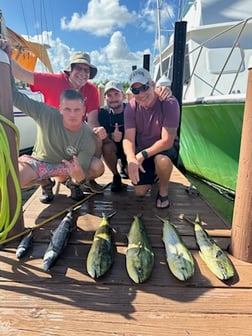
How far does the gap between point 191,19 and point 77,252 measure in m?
7.27

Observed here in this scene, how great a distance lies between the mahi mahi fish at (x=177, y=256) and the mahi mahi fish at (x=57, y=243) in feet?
2.30

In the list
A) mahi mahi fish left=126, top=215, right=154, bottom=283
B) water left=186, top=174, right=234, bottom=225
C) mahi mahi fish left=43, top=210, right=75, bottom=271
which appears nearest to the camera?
mahi mahi fish left=126, top=215, right=154, bottom=283

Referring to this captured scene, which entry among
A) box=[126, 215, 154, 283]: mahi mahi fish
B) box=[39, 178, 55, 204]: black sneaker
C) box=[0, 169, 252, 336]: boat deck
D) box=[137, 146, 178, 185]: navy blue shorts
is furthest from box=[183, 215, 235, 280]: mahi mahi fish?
box=[39, 178, 55, 204]: black sneaker

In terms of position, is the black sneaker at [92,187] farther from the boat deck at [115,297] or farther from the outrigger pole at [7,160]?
the outrigger pole at [7,160]

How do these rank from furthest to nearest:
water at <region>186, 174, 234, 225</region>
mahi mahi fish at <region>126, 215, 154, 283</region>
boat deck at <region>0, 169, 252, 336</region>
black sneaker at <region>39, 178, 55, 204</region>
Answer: water at <region>186, 174, 234, 225</region>
black sneaker at <region>39, 178, 55, 204</region>
mahi mahi fish at <region>126, 215, 154, 283</region>
boat deck at <region>0, 169, 252, 336</region>

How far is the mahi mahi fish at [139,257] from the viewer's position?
5.49ft

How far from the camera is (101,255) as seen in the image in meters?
1.82

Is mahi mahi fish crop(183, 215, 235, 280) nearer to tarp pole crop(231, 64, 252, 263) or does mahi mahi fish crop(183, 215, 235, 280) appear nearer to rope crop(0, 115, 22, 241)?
tarp pole crop(231, 64, 252, 263)

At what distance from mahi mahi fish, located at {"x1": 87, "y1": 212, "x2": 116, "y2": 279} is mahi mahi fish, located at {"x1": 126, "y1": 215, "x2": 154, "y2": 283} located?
Answer: 116 millimetres

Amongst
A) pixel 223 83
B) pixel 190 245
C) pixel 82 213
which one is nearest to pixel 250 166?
pixel 190 245

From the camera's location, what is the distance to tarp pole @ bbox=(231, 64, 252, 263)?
1.75 m

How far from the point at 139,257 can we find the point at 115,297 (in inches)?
11.9

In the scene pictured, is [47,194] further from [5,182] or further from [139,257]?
[139,257]

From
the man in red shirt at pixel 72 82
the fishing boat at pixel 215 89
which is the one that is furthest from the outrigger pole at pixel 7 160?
the fishing boat at pixel 215 89
